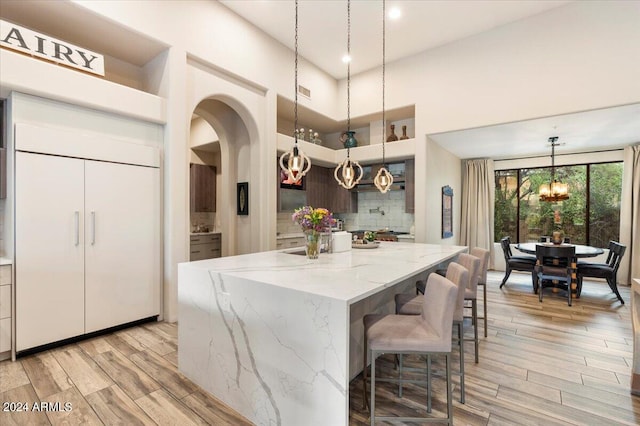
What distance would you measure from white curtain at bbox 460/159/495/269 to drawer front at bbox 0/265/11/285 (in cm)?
753

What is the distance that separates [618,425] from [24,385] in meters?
4.05

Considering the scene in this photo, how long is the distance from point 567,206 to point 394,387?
21.4 feet

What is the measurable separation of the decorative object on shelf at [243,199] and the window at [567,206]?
5.59m

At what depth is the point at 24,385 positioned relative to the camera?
227cm

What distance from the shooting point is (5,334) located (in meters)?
2.61

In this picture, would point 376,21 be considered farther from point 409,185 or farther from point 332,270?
point 332,270

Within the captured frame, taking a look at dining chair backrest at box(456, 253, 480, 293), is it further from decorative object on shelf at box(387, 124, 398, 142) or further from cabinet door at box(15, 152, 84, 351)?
decorative object on shelf at box(387, 124, 398, 142)

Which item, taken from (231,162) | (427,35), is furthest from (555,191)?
(231,162)

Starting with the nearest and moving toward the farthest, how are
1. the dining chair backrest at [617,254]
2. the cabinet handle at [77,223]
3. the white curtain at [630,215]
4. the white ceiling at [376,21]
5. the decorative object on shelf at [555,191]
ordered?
the cabinet handle at [77,223] → the white ceiling at [376,21] → the dining chair backrest at [617,254] → the decorative object on shelf at [555,191] → the white curtain at [630,215]

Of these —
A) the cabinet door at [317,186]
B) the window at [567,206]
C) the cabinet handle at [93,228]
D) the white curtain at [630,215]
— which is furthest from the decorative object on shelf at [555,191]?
the cabinet handle at [93,228]

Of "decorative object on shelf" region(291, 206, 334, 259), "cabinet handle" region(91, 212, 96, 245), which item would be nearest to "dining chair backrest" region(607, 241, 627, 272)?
"decorative object on shelf" region(291, 206, 334, 259)

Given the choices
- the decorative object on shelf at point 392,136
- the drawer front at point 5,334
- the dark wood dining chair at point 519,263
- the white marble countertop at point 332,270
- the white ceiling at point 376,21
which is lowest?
the drawer front at point 5,334

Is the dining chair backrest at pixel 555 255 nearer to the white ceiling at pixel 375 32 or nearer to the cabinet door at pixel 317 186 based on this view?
the white ceiling at pixel 375 32

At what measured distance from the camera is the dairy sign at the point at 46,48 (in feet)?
8.62
